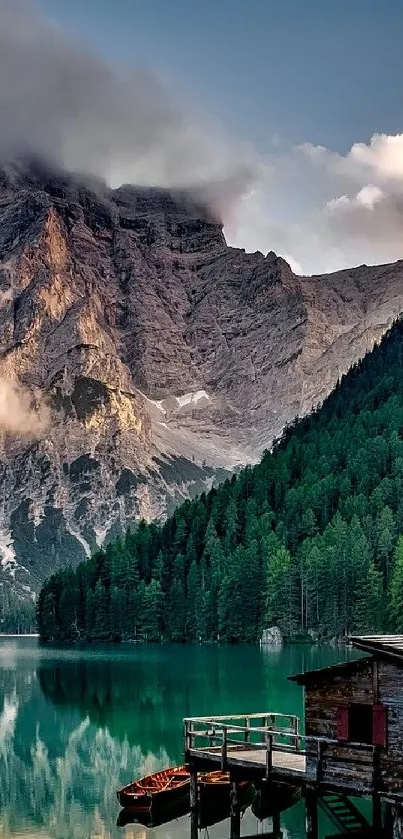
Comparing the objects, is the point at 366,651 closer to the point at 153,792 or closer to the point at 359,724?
the point at 359,724

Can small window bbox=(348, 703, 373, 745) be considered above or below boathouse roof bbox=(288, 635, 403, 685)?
below

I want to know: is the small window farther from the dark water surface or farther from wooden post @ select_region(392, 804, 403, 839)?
the dark water surface

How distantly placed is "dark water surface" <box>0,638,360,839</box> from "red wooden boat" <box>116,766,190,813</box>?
131cm

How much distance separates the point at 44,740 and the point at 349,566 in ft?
374

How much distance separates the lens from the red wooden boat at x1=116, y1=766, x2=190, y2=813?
56000 millimetres

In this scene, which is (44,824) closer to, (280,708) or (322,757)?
(322,757)

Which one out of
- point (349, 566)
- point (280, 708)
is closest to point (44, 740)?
point (280, 708)

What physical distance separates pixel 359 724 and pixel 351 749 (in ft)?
3.76

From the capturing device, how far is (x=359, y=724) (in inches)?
1828

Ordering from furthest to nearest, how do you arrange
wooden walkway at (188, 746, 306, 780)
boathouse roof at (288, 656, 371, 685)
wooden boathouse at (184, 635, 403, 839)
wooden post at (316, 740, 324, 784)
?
wooden walkway at (188, 746, 306, 780) < boathouse roof at (288, 656, 371, 685) < wooden post at (316, 740, 324, 784) < wooden boathouse at (184, 635, 403, 839)

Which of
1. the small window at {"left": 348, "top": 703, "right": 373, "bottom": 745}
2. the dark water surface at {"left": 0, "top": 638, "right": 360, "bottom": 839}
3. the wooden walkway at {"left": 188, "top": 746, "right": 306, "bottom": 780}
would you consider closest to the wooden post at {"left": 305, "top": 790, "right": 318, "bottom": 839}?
the wooden walkway at {"left": 188, "top": 746, "right": 306, "bottom": 780}

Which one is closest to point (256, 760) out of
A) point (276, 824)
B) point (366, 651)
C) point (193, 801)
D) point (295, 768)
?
point (295, 768)

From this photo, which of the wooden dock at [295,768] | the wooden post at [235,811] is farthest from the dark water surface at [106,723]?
the wooden dock at [295,768]

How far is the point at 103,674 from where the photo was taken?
5458 inches
